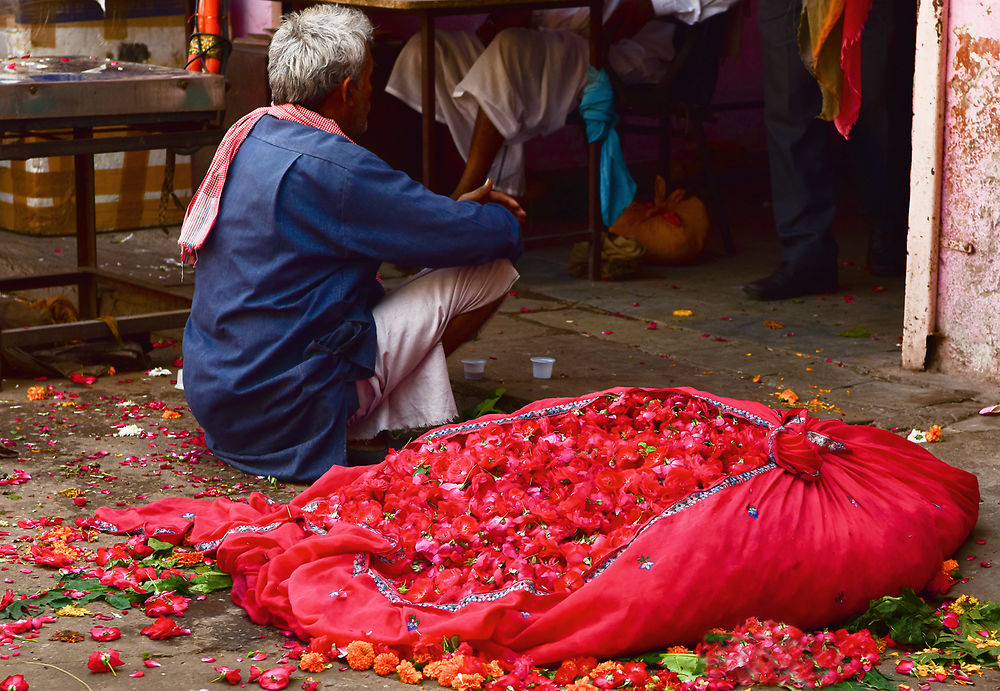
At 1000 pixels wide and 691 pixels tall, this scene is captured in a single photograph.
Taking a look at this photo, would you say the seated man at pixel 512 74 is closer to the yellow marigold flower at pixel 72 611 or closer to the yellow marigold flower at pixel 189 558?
the yellow marigold flower at pixel 189 558

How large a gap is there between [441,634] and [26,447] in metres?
1.87

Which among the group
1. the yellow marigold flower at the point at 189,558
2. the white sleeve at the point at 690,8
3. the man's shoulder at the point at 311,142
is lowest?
the yellow marigold flower at the point at 189,558

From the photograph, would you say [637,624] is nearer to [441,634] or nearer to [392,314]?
[441,634]

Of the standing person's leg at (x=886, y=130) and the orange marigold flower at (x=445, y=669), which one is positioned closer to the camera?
the orange marigold flower at (x=445, y=669)

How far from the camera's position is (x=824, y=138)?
5652mm

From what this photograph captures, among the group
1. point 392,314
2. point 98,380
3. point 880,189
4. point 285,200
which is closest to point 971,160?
point 880,189

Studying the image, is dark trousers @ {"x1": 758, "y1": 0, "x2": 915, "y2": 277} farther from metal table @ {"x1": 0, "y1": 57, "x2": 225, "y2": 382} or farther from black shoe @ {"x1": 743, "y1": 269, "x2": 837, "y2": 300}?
metal table @ {"x1": 0, "y1": 57, "x2": 225, "y2": 382}

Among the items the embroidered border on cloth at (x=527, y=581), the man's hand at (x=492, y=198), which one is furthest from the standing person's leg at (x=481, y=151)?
the embroidered border on cloth at (x=527, y=581)

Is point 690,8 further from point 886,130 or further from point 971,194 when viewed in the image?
point 971,194

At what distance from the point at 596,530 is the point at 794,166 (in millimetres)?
3221

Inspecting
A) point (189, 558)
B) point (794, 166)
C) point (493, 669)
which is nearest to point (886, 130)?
point (794, 166)

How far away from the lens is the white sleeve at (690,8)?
607 cm

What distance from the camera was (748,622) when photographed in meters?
2.58

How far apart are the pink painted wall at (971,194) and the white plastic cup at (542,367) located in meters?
1.36
